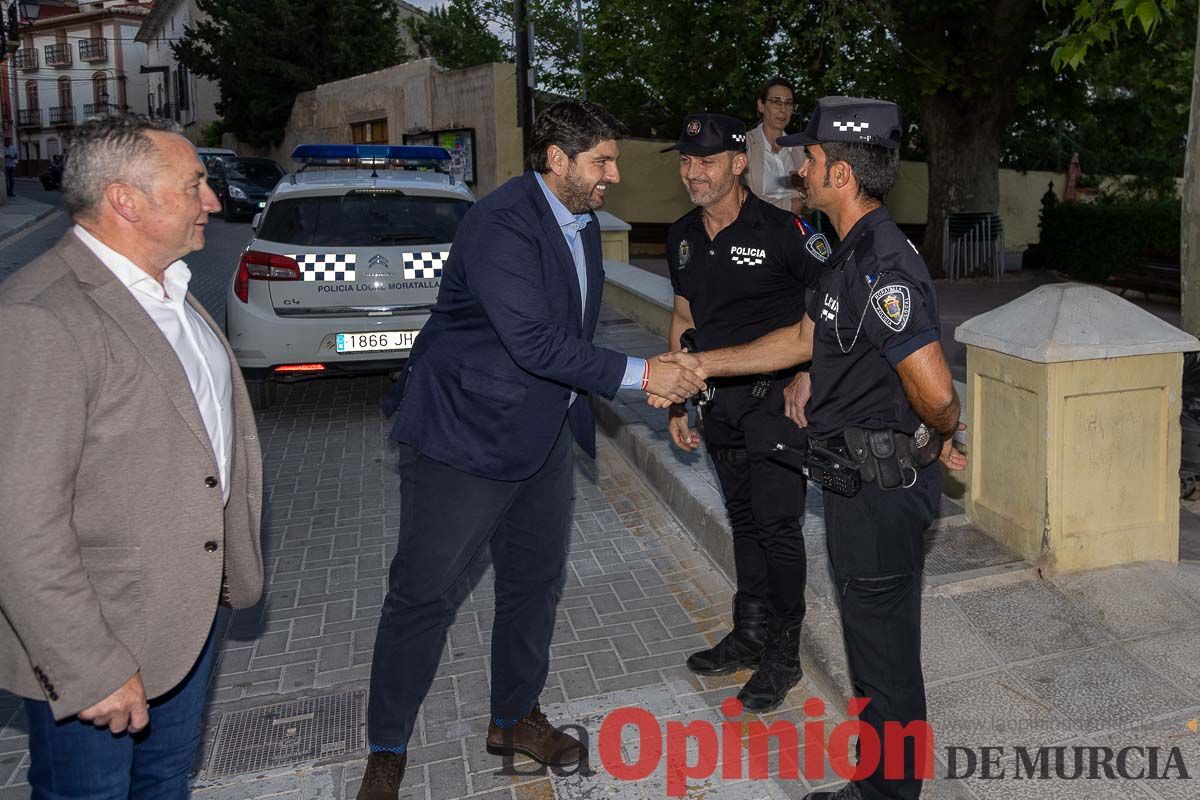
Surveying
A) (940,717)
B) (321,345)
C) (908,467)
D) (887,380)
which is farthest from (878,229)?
(321,345)

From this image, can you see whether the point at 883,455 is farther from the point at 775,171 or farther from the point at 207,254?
the point at 207,254

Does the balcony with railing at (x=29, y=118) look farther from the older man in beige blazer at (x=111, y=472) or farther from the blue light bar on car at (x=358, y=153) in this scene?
the older man in beige blazer at (x=111, y=472)

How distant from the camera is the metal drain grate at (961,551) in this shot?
462 centimetres

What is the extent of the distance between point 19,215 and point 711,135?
28.8 metres

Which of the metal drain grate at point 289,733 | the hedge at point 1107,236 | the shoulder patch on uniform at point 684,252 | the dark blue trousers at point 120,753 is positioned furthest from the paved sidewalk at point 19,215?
the dark blue trousers at point 120,753

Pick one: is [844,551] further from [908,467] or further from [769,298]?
[769,298]

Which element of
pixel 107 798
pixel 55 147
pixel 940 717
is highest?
pixel 55 147

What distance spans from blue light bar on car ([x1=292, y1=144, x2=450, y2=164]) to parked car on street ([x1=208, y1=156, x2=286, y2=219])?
1709 cm

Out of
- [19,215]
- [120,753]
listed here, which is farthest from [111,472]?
[19,215]

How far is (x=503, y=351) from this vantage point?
3.16 metres

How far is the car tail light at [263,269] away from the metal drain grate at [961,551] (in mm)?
4925

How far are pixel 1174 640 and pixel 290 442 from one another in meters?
5.88

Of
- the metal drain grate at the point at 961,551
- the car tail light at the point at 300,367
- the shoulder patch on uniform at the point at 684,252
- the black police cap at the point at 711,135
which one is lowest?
the metal drain grate at the point at 961,551

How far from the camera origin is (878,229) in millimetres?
2842
